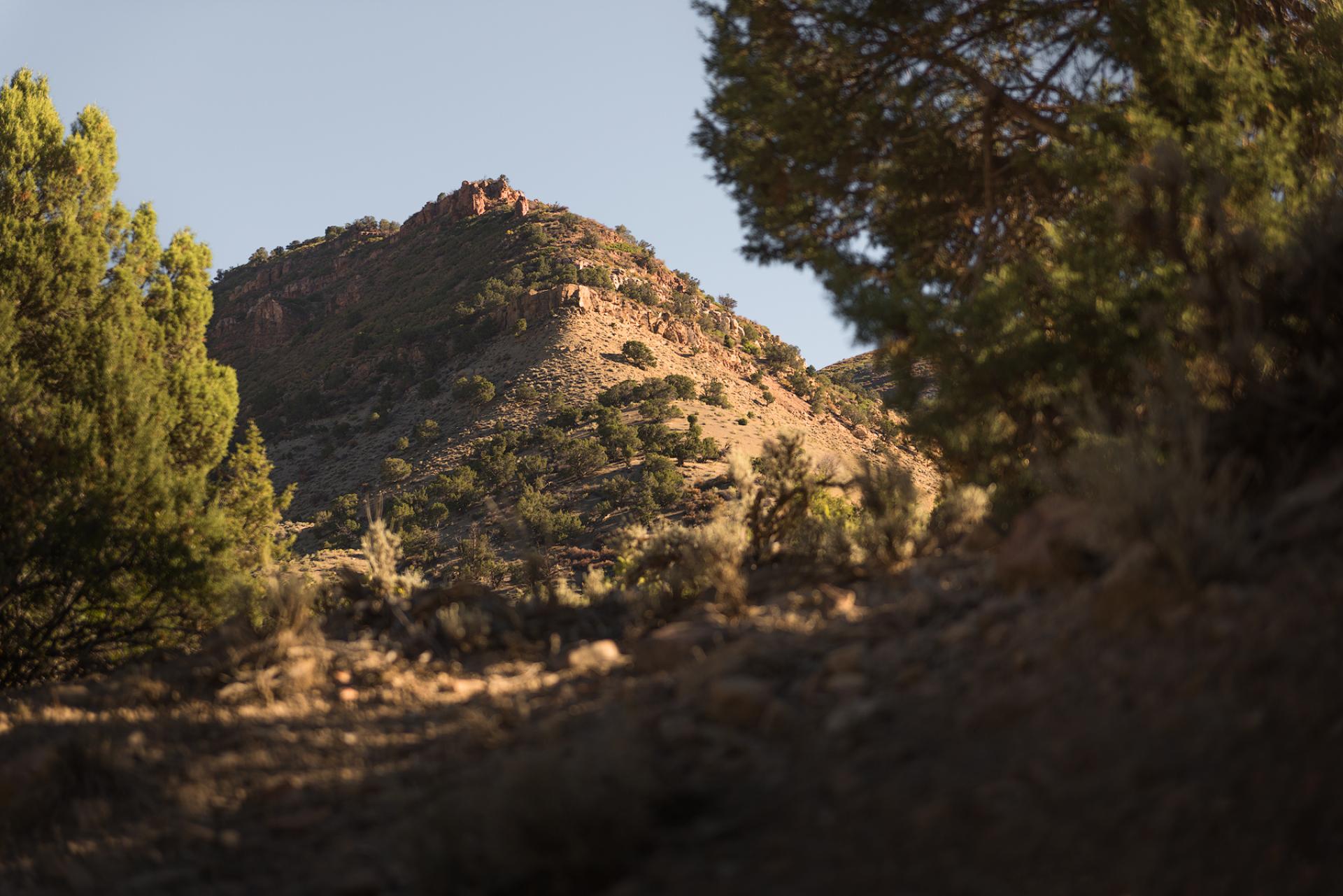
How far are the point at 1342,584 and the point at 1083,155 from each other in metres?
6.77

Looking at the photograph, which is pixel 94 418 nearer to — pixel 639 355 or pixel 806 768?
pixel 806 768

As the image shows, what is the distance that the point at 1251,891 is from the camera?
8.72 feet

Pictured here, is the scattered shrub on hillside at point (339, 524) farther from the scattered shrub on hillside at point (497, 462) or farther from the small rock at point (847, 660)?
the small rock at point (847, 660)

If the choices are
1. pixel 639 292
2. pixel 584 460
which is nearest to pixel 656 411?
pixel 584 460

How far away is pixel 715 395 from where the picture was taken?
51.6 metres

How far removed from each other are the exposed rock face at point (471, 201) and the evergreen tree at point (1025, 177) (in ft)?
233

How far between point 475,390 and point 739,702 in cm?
4680

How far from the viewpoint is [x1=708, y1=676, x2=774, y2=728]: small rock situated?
441cm

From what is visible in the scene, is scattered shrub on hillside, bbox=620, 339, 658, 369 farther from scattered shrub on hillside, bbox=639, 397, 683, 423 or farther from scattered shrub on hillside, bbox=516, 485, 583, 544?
scattered shrub on hillside, bbox=516, 485, 583, 544

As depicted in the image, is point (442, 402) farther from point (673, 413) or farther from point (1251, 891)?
point (1251, 891)

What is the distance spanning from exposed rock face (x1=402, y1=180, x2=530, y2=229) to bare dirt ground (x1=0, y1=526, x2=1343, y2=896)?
77.8 metres

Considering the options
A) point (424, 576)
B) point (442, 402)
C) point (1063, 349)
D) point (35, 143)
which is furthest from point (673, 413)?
point (1063, 349)

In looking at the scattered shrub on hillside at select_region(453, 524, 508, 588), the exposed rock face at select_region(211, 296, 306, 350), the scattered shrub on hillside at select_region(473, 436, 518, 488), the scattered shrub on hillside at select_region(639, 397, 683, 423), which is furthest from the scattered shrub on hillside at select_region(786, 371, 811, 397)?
the exposed rock face at select_region(211, 296, 306, 350)

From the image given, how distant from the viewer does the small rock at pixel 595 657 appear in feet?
20.9
